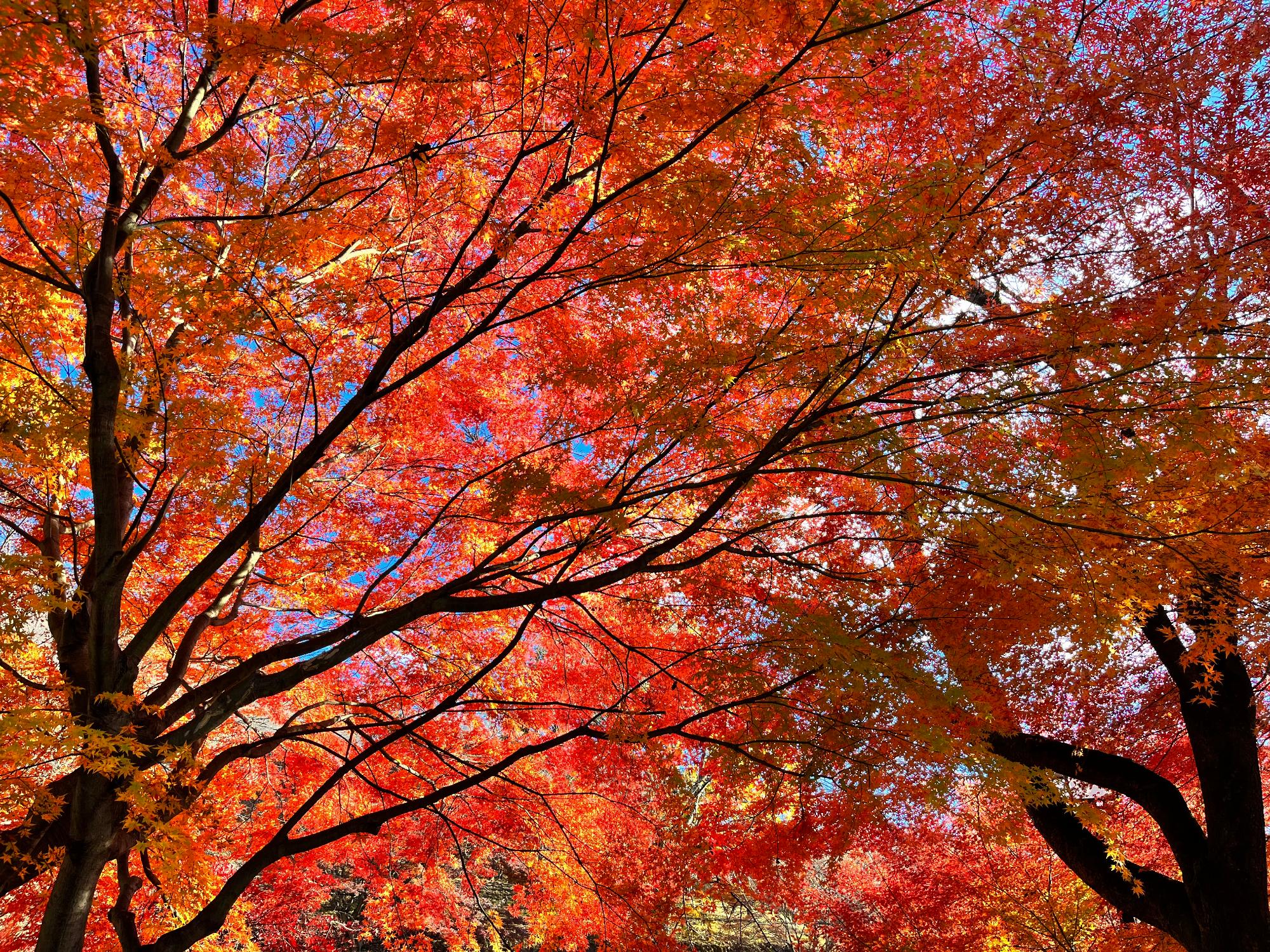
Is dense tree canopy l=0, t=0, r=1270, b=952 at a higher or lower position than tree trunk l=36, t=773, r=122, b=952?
higher

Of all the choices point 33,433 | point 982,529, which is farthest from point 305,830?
point 982,529

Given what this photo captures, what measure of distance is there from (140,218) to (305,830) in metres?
8.12

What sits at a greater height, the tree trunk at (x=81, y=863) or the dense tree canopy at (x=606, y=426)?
the dense tree canopy at (x=606, y=426)

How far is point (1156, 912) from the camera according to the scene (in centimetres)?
758

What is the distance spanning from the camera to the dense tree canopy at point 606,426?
4.06m

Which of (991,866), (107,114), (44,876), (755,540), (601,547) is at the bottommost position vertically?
(44,876)

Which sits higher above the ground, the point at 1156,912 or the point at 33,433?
the point at 33,433

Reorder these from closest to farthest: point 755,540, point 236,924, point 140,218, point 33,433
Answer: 1. point 33,433
2. point 140,218
3. point 755,540
4. point 236,924

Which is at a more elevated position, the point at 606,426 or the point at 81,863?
the point at 606,426

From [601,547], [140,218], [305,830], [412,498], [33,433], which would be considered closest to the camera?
[33,433]

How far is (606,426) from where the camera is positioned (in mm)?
4805

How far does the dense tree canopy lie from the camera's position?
4062mm

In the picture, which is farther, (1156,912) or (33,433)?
(1156,912)

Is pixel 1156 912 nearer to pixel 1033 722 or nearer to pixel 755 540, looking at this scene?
pixel 1033 722
